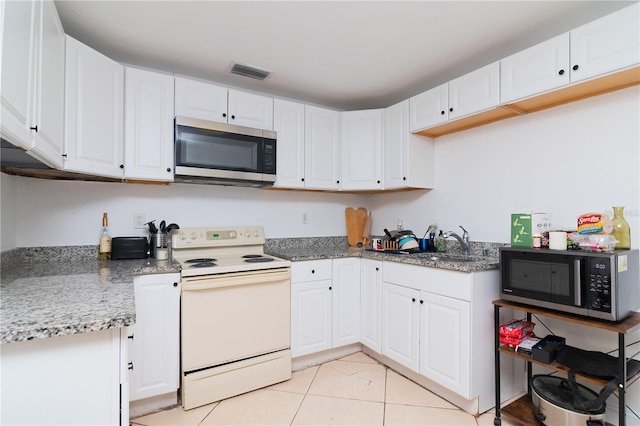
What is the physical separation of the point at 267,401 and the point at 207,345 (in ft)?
1.77

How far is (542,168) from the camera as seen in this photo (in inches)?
82.7

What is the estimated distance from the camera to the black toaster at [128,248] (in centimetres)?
217

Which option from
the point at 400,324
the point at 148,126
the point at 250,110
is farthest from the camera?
the point at 250,110

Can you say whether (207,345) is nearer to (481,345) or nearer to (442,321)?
(442,321)

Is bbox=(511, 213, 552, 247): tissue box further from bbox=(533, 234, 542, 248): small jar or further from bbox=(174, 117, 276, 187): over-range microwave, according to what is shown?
bbox=(174, 117, 276, 187): over-range microwave

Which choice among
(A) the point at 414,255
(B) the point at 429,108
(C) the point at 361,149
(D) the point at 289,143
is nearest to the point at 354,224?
(C) the point at 361,149

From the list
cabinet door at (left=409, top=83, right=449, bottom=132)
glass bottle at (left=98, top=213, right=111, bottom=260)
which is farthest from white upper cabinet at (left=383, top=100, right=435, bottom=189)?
glass bottle at (left=98, top=213, right=111, bottom=260)

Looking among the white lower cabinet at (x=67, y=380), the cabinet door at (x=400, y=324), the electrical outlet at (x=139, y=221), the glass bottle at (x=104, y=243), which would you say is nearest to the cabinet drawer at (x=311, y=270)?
the cabinet door at (x=400, y=324)

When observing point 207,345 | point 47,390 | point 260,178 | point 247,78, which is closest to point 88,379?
point 47,390

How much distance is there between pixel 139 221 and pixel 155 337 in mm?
940

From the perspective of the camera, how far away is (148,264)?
201 centimetres

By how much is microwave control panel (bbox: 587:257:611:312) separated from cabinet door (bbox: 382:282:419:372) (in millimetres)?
946

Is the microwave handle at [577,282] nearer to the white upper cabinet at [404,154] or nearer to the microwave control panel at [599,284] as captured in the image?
the microwave control panel at [599,284]

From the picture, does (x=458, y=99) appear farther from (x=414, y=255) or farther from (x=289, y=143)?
(x=289, y=143)
